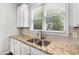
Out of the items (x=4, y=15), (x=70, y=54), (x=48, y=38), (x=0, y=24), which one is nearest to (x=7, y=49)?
(x=0, y=24)

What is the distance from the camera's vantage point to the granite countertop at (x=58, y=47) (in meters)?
1.08

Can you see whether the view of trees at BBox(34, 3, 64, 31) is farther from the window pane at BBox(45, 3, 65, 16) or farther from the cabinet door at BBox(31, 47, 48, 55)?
the cabinet door at BBox(31, 47, 48, 55)

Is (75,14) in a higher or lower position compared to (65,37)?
higher

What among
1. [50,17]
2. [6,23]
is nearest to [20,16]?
[6,23]

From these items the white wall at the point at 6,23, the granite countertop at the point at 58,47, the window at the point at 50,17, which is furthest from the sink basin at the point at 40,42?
the white wall at the point at 6,23

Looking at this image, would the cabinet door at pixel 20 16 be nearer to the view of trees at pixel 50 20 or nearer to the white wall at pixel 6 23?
the white wall at pixel 6 23

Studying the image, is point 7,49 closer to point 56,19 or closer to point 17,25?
point 17,25

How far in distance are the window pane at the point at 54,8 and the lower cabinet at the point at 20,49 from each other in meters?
0.55

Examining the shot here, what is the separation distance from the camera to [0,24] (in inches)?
50.6

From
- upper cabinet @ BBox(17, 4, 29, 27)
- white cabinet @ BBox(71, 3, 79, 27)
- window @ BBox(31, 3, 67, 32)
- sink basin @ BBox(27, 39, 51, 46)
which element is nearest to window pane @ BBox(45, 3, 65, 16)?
window @ BBox(31, 3, 67, 32)

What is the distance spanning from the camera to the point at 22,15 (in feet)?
4.34

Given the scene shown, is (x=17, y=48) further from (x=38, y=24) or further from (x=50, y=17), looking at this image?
(x=50, y=17)

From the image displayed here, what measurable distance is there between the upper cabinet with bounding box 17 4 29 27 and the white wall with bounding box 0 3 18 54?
6 centimetres

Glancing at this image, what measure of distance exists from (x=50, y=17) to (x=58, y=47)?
1.43 ft
